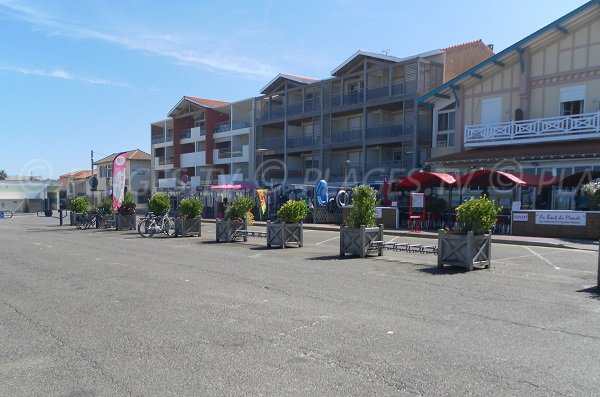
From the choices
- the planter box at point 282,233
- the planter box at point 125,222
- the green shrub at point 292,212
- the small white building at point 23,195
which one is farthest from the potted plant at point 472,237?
the small white building at point 23,195

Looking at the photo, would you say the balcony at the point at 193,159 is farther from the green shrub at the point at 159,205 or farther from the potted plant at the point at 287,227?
Result: the potted plant at the point at 287,227

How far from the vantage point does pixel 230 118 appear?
5231 cm

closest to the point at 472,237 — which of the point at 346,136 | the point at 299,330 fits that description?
the point at 299,330

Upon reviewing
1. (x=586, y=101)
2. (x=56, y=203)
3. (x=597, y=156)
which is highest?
(x=586, y=101)

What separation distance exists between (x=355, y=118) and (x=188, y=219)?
22.3m

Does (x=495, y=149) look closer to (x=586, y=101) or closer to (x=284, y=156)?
(x=586, y=101)

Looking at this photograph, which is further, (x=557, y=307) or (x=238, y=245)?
(x=238, y=245)

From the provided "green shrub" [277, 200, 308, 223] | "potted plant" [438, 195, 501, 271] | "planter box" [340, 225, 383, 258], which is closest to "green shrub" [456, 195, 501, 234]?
"potted plant" [438, 195, 501, 271]

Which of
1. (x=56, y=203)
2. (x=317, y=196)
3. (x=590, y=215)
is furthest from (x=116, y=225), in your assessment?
(x=56, y=203)

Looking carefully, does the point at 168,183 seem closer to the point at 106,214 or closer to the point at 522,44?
the point at 106,214

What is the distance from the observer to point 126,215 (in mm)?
25578

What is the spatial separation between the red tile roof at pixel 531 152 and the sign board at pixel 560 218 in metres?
5.15

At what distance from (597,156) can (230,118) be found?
3650 cm

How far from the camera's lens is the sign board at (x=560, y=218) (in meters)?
18.2
